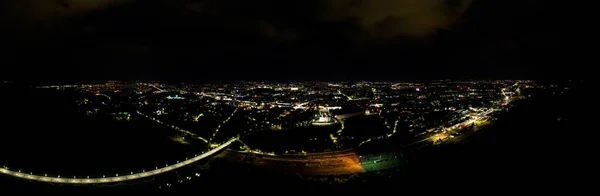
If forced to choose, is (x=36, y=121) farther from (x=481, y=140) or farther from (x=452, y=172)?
(x=481, y=140)

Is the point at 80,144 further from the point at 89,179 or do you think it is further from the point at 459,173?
the point at 459,173

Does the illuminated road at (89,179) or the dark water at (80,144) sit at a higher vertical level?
the dark water at (80,144)

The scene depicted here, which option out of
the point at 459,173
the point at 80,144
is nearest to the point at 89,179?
the point at 80,144

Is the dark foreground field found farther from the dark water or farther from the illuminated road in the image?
the dark water

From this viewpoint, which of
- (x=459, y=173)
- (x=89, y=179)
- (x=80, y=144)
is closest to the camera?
(x=459, y=173)

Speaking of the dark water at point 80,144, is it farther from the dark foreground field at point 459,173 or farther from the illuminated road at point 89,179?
the dark foreground field at point 459,173

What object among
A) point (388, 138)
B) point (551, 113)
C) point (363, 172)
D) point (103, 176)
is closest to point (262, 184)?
point (363, 172)

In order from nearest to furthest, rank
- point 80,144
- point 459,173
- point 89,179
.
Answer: point 459,173, point 89,179, point 80,144

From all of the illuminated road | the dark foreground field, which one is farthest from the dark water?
the dark foreground field

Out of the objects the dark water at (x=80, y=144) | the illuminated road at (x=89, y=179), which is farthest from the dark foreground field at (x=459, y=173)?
the dark water at (x=80, y=144)
